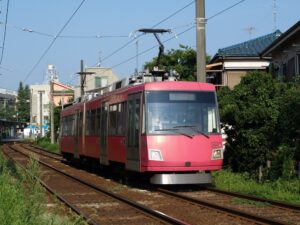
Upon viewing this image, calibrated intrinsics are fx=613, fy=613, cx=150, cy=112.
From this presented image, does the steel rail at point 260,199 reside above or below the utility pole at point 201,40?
below

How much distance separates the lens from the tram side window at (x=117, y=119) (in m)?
18.6

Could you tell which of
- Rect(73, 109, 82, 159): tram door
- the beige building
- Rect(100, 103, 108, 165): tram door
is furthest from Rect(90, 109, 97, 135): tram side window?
the beige building

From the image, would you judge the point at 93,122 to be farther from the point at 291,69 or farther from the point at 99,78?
the point at 99,78

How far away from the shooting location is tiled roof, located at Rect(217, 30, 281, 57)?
114 feet

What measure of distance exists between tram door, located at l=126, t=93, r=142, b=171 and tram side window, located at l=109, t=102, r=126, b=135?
2.23ft

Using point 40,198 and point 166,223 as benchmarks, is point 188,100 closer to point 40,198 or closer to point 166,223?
point 166,223

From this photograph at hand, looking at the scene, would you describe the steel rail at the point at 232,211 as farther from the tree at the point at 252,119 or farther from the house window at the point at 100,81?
the house window at the point at 100,81

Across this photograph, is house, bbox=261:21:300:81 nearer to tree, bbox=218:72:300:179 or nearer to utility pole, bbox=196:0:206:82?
tree, bbox=218:72:300:179

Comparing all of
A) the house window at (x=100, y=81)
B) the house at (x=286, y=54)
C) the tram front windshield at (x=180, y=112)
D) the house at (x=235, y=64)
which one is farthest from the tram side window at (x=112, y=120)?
the house window at (x=100, y=81)

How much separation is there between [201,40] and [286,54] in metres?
Answer: 8.17

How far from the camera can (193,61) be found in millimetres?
49688

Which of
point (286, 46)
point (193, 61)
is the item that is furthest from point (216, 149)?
point (193, 61)

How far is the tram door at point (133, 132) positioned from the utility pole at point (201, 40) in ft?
10.1

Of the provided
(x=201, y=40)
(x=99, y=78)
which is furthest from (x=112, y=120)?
(x=99, y=78)
